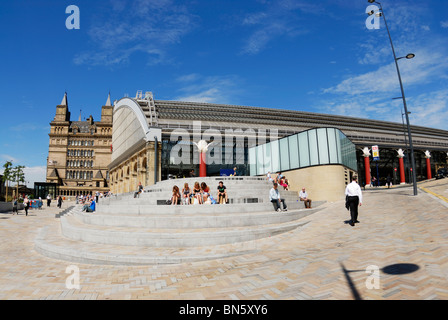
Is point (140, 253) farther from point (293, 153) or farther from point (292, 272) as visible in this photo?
point (293, 153)

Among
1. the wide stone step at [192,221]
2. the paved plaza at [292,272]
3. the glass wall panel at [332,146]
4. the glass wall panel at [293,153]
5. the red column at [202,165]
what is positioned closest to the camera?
the paved plaza at [292,272]

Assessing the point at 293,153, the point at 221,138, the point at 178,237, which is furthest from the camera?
the point at 221,138

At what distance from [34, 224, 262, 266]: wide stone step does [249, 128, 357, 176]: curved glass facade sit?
13.4m

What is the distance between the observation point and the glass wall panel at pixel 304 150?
20.6 m

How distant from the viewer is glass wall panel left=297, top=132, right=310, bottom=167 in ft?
67.7

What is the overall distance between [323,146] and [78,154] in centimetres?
9257

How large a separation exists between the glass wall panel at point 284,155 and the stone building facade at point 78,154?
74.7 meters

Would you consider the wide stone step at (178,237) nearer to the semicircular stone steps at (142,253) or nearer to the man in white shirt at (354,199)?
the semicircular stone steps at (142,253)

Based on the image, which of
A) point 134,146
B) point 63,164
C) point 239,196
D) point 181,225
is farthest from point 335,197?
point 63,164

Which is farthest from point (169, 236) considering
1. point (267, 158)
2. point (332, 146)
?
point (267, 158)

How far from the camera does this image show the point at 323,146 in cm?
1962

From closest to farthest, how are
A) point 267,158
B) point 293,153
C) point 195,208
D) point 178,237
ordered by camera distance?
point 178,237 → point 195,208 → point 293,153 → point 267,158

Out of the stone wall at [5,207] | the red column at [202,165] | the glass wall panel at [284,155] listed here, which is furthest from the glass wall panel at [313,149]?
the stone wall at [5,207]
